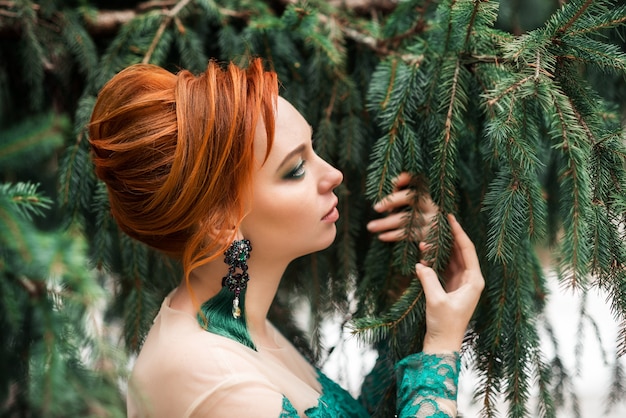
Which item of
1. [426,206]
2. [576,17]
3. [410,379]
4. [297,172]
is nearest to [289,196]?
[297,172]

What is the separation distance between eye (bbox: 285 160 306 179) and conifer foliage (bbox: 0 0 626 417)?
15 centimetres

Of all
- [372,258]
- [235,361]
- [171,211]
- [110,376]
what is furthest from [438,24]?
[110,376]

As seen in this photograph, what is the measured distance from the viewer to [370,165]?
1.27m

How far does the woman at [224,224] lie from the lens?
3.71 feet

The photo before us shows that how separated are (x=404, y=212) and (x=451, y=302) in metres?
0.22

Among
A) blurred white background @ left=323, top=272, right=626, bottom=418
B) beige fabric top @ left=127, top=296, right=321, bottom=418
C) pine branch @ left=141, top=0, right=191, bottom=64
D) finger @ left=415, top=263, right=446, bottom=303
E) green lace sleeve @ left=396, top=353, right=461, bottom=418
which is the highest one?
pine branch @ left=141, top=0, right=191, bottom=64

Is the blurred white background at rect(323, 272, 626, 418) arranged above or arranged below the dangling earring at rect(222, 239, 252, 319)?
below

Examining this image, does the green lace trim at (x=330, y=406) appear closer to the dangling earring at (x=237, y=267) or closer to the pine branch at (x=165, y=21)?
the dangling earring at (x=237, y=267)

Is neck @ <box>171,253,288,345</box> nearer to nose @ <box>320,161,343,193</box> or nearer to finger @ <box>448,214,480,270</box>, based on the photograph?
nose @ <box>320,161,343,193</box>

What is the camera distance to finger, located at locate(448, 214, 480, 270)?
122cm

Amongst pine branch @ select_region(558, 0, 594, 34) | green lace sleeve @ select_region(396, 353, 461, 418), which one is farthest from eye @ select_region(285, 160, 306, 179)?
pine branch @ select_region(558, 0, 594, 34)

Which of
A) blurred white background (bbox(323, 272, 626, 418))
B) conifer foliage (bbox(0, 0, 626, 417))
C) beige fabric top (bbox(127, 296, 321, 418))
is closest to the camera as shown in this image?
conifer foliage (bbox(0, 0, 626, 417))

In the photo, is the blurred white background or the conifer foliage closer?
the conifer foliage

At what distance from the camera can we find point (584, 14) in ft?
3.27
